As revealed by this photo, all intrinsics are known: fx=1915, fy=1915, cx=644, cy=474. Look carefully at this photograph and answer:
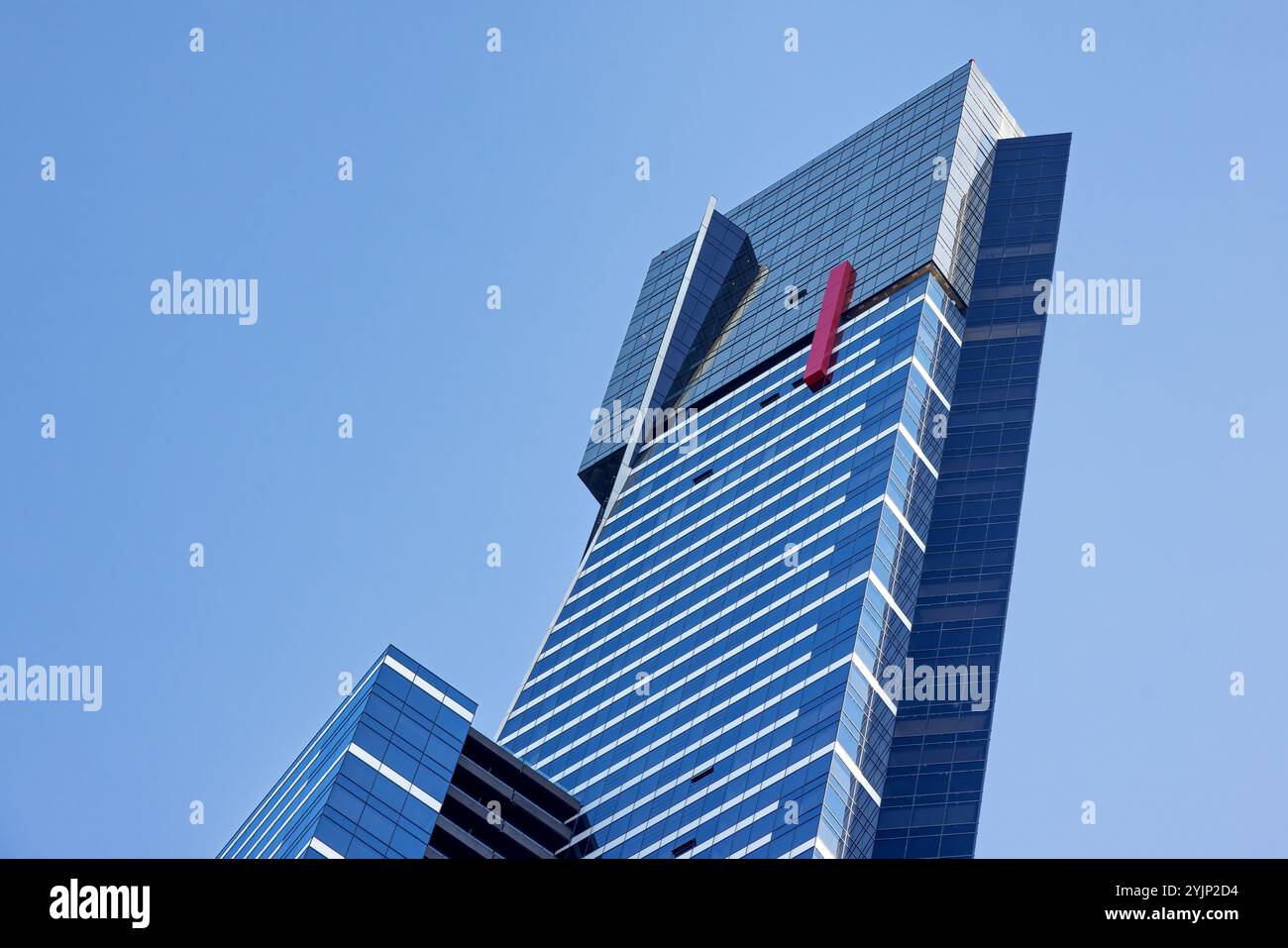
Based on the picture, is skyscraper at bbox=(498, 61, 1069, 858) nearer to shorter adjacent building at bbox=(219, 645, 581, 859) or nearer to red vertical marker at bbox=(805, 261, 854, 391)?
red vertical marker at bbox=(805, 261, 854, 391)

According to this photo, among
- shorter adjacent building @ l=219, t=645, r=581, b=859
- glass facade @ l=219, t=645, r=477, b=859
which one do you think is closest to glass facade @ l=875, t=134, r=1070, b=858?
shorter adjacent building @ l=219, t=645, r=581, b=859

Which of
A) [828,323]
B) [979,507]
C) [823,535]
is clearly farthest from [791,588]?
[828,323]

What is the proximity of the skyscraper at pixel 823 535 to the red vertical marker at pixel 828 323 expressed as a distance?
302mm

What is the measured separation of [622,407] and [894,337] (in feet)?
145

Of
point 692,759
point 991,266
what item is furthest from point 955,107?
point 692,759

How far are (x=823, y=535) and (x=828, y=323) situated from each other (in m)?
33.2

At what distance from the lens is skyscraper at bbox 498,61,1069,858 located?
124188 mm

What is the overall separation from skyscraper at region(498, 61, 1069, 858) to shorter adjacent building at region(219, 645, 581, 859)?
14.0 meters

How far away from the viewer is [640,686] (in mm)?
149375

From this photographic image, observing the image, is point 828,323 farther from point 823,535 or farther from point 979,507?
point 823,535

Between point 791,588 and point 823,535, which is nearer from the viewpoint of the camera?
point 791,588

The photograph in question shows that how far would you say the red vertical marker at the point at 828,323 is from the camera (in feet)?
551

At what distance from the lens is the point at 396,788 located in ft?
338
